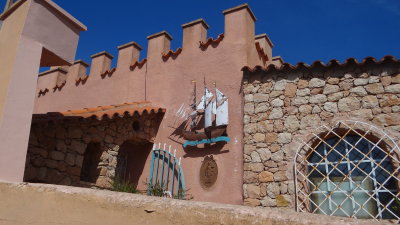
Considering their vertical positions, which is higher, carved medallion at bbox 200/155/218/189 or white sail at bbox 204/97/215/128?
white sail at bbox 204/97/215/128

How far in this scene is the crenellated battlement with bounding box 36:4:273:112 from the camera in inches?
281

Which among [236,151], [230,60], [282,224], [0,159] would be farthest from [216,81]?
[282,224]

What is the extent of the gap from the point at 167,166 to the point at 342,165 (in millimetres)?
3259

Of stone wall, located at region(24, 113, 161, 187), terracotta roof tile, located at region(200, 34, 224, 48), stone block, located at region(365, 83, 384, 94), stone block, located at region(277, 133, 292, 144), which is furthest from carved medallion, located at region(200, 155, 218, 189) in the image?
stone block, located at region(365, 83, 384, 94)

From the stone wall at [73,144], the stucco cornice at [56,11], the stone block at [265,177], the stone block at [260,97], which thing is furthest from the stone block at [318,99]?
the stucco cornice at [56,11]

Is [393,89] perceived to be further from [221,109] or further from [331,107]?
[221,109]

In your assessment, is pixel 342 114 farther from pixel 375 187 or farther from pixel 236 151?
pixel 236 151

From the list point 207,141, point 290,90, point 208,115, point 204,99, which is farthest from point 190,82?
point 290,90

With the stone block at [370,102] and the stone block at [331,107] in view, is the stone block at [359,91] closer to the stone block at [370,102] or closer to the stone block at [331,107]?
the stone block at [370,102]

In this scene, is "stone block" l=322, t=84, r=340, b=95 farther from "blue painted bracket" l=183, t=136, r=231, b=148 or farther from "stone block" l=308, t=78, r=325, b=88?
"blue painted bracket" l=183, t=136, r=231, b=148

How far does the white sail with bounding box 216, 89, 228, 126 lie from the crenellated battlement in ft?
2.29

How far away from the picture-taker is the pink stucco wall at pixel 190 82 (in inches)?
250

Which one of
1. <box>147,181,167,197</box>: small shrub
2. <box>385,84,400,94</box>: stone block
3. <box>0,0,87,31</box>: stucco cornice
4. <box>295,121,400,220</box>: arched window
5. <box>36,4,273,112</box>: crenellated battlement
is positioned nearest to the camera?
<box>0,0,87,31</box>: stucco cornice

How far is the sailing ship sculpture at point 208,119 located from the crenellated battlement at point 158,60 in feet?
2.40
